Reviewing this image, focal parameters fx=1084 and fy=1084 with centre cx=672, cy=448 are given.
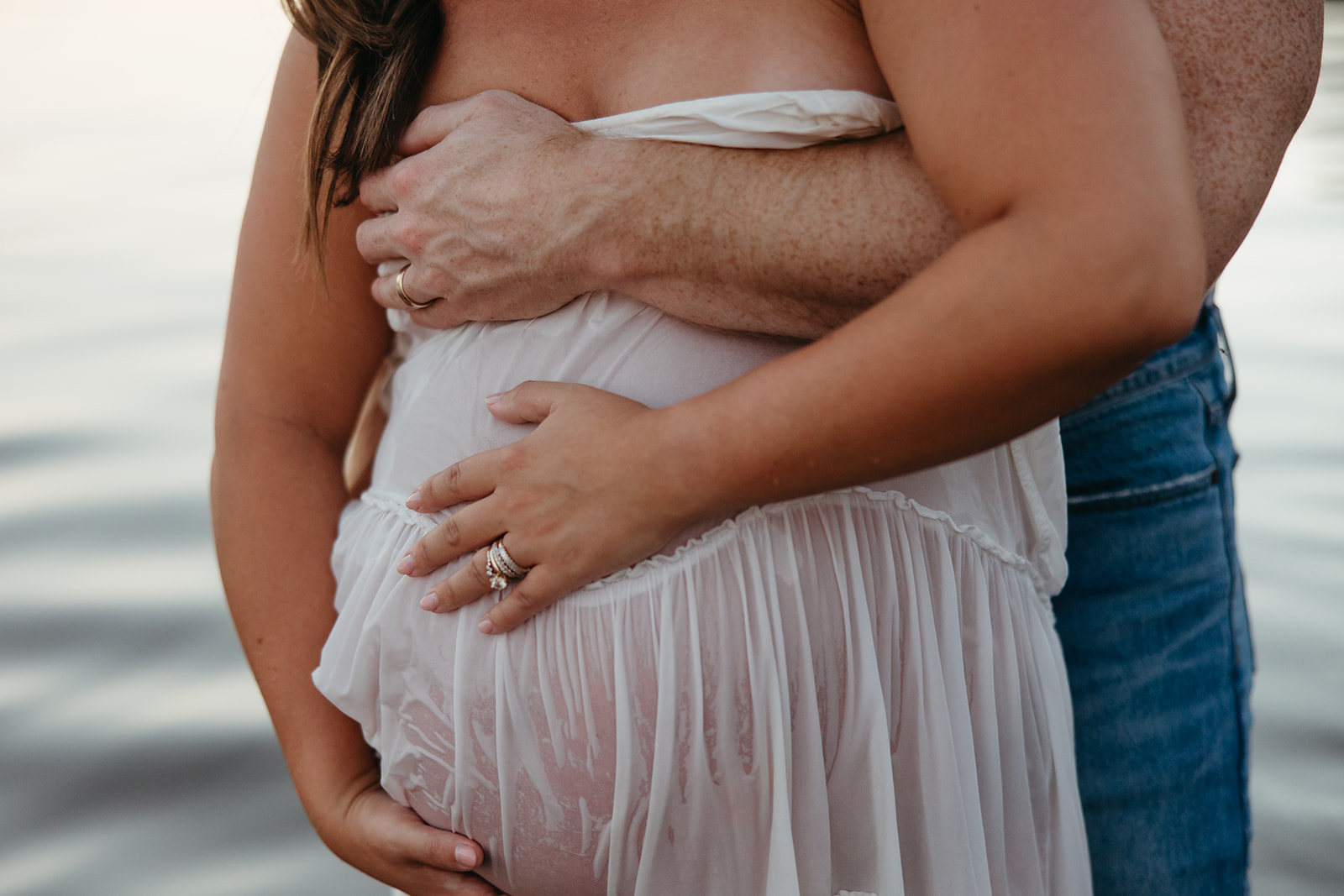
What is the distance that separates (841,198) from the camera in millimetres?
816

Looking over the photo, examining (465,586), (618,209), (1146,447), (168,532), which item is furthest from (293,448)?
(168,532)

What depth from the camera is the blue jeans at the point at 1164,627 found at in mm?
1148

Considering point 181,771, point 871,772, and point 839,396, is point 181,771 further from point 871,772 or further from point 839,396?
point 839,396

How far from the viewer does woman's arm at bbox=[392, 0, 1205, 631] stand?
642 mm

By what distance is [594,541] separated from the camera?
85 cm

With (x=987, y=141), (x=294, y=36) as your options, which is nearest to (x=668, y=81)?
(x=987, y=141)

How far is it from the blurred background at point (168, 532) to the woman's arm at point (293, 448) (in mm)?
346

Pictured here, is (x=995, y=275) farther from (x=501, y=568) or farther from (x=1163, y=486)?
(x=1163, y=486)

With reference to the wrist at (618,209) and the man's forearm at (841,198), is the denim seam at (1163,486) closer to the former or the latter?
the man's forearm at (841,198)

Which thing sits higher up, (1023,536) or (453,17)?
(453,17)

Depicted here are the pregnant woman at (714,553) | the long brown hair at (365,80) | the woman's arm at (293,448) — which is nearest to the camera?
the pregnant woman at (714,553)

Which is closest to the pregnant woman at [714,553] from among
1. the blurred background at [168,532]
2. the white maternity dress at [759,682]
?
the white maternity dress at [759,682]

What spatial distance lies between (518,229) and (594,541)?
0.28 m

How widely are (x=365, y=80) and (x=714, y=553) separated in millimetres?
550
